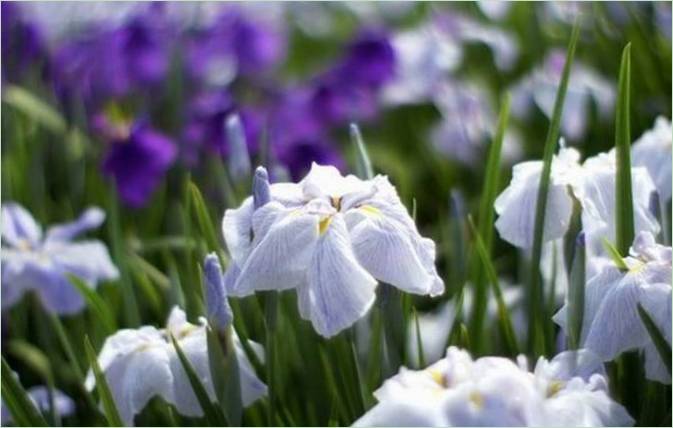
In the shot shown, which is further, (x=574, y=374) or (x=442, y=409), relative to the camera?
(x=574, y=374)

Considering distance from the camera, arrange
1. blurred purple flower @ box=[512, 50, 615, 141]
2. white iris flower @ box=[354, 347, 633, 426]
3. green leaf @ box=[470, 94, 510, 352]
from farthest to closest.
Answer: blurred purple flower @ box=[512, 50, 615, 141]
green leaf @ box=[470, 94, 510, 352]
white iris flower @ box=[354, 347, 633, 426]

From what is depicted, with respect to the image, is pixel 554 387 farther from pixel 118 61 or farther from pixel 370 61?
pixel 118 61

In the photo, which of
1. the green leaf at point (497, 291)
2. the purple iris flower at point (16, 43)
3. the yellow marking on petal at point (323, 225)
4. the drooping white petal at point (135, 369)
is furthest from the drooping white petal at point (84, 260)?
the purple iris flower at point (16, 43)

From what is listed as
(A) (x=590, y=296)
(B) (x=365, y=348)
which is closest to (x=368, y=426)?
(A) (x=590, y=296)

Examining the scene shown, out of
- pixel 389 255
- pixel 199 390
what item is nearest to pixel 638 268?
pixel 389 255

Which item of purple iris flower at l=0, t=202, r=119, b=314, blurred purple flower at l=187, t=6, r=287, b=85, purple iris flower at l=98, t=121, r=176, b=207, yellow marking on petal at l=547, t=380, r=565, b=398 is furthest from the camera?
blurred purple flower at l=187, t=6, r=287, b=85

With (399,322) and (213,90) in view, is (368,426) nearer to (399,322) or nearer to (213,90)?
(399,322)

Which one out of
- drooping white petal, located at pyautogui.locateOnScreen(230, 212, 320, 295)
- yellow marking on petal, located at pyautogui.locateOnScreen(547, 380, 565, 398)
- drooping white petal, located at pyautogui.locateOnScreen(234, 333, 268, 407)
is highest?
drooping white petal, located at pyautogui.locateOnScreen(230, 212, 320, 295)

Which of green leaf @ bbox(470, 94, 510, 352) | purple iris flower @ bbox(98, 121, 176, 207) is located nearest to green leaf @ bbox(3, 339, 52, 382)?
purple iris flower @ bbox(98, 121, 176, 207)

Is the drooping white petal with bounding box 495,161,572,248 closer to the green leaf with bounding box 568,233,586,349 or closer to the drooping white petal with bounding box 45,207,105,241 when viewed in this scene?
the green leaf with bounding box 568,233,586,349
